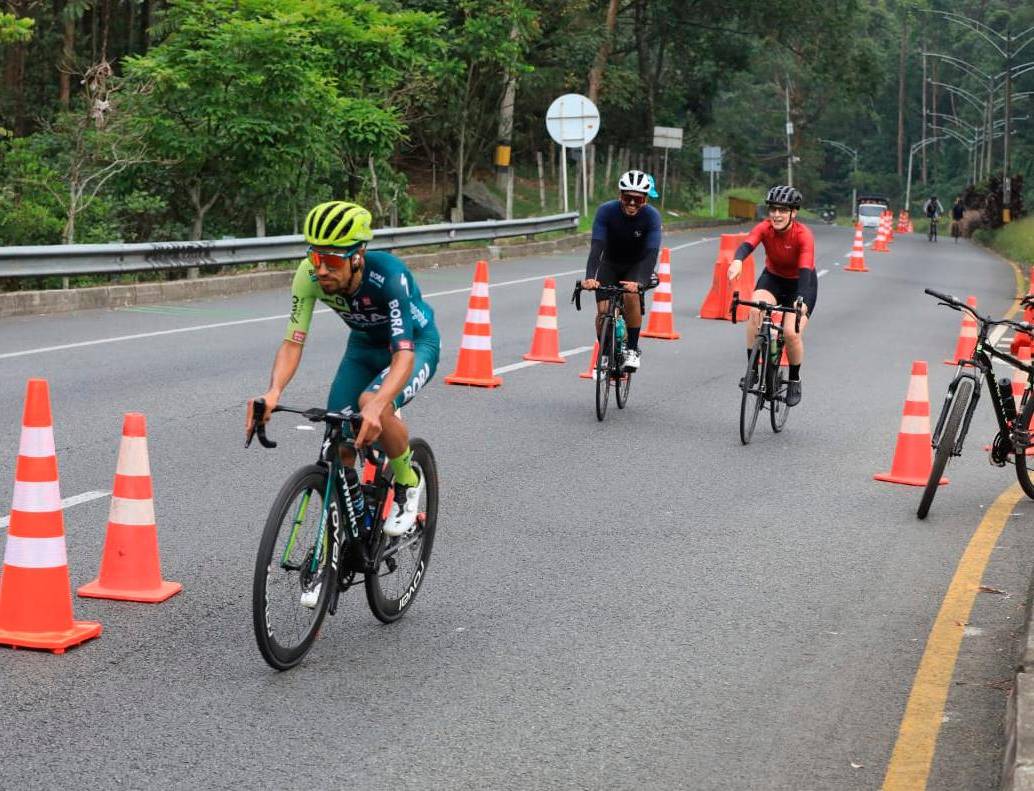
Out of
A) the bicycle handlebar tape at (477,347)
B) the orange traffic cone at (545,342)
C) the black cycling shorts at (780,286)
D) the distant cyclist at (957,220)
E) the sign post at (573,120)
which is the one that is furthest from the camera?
the distant cyclist at (957,220)

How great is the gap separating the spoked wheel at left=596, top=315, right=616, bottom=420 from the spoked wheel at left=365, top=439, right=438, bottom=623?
554 cm

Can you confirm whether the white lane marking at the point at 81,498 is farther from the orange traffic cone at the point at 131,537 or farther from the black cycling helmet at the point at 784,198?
the black cycling helmet at the point at 784,198

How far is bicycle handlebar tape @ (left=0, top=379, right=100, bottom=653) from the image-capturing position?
5.96 metres

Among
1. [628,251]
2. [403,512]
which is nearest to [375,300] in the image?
[403,512]

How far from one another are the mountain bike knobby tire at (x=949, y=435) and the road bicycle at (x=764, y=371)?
2.49 m

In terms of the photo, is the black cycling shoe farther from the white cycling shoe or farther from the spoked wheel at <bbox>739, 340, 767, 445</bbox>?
the white cycling shoe

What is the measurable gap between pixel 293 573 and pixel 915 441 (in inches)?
232

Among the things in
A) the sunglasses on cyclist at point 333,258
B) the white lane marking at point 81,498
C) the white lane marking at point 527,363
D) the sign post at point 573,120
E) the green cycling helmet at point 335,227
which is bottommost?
the white lane marking at point 527,363

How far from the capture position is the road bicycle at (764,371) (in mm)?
11844

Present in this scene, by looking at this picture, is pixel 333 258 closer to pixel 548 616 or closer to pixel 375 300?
pixel 375 300

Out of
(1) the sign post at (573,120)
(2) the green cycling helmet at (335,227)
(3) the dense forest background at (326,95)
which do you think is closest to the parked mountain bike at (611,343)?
(2) the green cycling helmet at (335,227)

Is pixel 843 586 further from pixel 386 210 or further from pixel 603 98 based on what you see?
pixel 603 98

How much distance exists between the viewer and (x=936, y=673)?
6230mm

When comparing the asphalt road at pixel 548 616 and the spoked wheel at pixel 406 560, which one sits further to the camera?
the spoked wheel at pixel 406 560
